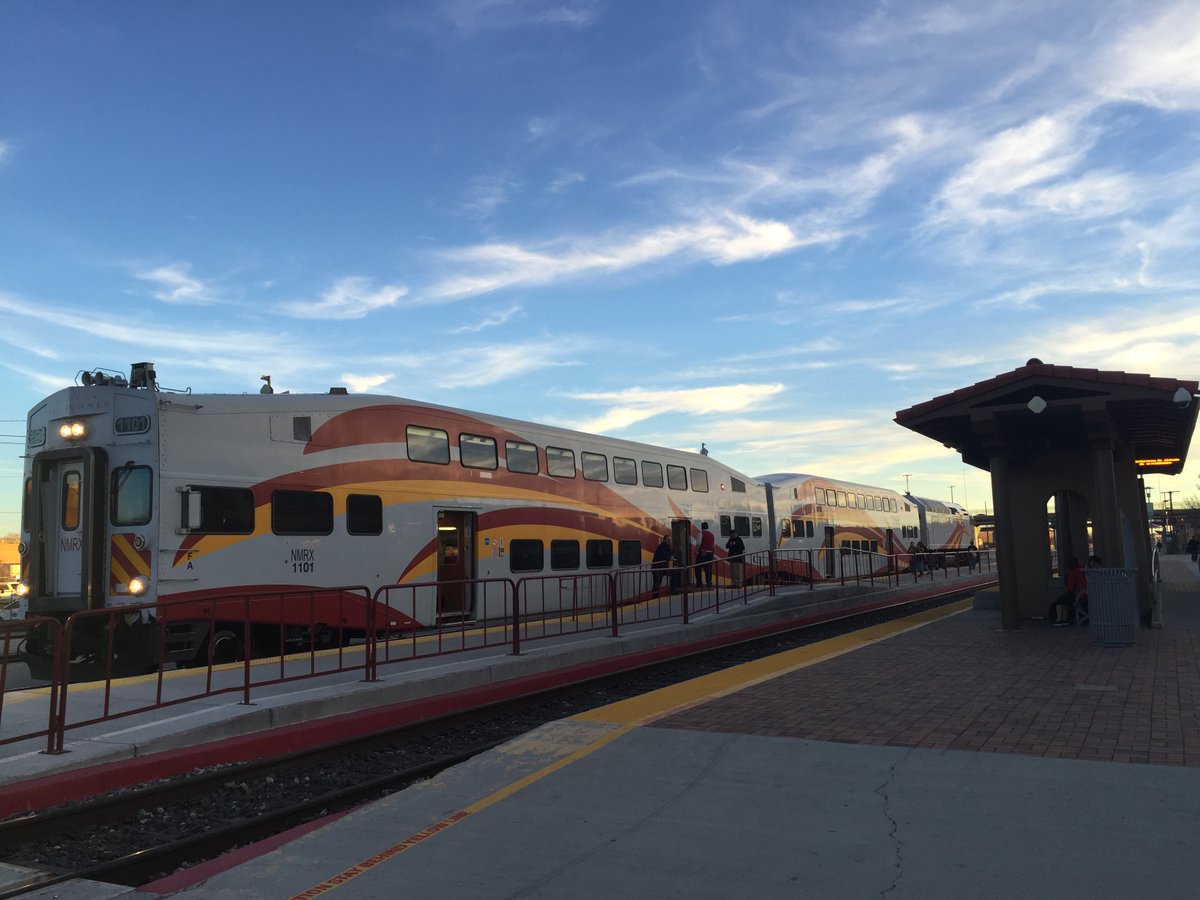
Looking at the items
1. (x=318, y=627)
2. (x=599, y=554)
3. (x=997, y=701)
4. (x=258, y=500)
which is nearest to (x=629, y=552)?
(x=599, y=554)

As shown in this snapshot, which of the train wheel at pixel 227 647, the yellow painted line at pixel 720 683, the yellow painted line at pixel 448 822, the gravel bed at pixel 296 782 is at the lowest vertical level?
the gravel bed at pixel 296 782

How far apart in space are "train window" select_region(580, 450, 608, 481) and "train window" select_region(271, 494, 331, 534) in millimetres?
6742

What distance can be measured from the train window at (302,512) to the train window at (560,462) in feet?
18.1

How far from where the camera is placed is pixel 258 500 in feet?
41.7

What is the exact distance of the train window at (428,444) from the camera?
49.7ft

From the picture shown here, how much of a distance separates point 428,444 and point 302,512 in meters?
2.80

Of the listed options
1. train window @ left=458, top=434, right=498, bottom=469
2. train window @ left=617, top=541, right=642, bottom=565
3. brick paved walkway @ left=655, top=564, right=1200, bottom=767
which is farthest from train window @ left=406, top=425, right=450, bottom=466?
brick paved walkway @ left=655, top=564, right=1200, bottom=767

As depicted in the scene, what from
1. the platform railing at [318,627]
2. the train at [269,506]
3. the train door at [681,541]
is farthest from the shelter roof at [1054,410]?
the train door at [681,541]

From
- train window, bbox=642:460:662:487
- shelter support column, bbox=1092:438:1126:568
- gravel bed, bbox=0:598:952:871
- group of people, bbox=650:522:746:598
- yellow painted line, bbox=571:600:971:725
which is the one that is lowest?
gravel bed, bbox=0:598:952:871

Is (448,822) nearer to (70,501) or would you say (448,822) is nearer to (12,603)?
(70,501)

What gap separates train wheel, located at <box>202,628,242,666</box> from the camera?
12406 mm

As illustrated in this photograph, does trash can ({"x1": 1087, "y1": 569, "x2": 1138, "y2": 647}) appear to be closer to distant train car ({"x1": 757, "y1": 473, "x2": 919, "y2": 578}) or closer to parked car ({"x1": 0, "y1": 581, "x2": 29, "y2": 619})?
distant train car ({"x1": 757, "y1": 473, "x2": 919, "y2": 578})

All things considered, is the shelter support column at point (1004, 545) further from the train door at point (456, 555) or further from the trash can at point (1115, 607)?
the train door at point (456, 555)

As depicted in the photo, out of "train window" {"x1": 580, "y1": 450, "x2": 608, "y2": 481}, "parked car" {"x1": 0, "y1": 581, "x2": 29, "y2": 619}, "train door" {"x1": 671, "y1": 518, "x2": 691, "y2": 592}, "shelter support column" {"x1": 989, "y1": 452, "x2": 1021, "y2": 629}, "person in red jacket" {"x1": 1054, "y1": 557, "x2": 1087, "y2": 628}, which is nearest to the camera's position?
"parked car" {"x1": 0, "y1": 581, "x2": 29, "y2": 619}
